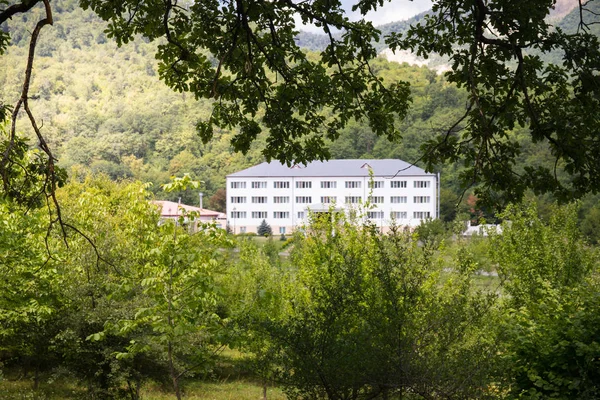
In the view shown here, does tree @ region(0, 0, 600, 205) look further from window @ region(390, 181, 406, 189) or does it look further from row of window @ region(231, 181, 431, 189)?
window @ region(390, 181, 406, 189)

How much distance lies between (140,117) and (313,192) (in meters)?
60.2

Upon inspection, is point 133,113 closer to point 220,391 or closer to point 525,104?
point 220,391

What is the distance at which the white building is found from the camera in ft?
314

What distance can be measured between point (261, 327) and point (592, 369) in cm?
420

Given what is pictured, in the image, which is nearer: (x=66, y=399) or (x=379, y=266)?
(x=379, y=266)

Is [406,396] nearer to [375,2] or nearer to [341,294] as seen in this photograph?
[341,294]

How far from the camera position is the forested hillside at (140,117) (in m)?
114

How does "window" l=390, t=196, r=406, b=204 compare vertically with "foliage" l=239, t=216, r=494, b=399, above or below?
above

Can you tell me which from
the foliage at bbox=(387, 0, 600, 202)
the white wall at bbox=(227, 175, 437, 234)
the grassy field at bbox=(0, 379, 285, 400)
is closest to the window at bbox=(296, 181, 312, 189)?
the white wall at bbox=(227, 175, 437, 234)

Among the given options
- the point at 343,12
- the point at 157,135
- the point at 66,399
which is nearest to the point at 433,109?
the point at 157,135

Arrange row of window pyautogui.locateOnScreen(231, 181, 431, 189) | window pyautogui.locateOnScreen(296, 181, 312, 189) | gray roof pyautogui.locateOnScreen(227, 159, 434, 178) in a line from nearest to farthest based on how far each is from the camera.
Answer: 1. row of window pyautogui.locateOnScreen(231, 181, 431, 189)
2. gray roof pyautogui.locateOnScreen(227, 159, 434, 178)
3. window pyautogui.locateOnScreen(296, 181, 312, 189)

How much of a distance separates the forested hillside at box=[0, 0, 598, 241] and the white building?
15.3 ft

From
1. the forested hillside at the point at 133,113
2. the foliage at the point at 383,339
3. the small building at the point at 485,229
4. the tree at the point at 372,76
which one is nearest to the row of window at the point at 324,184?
the forested hillside at the point at 133,113

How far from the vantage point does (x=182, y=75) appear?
315 inches
